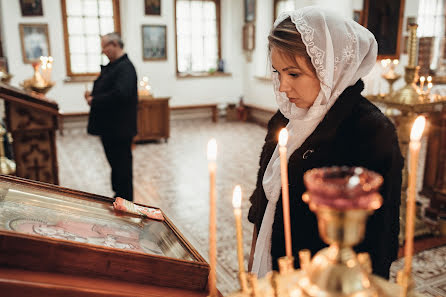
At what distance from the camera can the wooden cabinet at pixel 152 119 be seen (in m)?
8.85

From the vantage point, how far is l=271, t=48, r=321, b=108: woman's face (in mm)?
1296

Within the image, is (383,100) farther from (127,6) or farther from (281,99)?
(127,6)

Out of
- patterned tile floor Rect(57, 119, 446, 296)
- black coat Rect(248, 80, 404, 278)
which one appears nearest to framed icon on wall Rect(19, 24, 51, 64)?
patterned tile floor Rect(57, 119, 446, 296)

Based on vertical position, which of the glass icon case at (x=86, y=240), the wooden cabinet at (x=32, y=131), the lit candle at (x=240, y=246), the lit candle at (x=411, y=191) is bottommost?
the wooden cabinet at (x=32, y=131)

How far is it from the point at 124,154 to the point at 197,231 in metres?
1.11

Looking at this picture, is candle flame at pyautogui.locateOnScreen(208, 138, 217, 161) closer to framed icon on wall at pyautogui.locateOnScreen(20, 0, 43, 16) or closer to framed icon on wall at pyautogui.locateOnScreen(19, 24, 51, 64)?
framed icon on wall at pyautogui.locateOnScreen(19, 24, 51, 64)

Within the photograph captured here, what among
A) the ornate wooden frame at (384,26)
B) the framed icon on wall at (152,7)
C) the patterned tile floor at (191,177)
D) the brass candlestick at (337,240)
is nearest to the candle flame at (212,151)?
the brass candlestick at (337,240)

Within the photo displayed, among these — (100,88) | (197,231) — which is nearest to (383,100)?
(197,231)

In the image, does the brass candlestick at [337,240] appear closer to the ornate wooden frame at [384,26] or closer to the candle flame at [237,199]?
the candle flame at [237,199]

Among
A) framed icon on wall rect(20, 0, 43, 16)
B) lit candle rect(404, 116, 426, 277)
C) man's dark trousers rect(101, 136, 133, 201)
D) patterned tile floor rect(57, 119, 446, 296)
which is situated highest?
framed icon on wall rect(20, 0, 43, 16)

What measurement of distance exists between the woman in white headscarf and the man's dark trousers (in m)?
3.12

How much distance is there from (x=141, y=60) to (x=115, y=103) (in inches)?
275

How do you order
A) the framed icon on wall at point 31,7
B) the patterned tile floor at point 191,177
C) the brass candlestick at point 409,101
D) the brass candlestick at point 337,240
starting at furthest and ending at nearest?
the framed icon on wall at point 31,7, the patterned tile floor at point 191,177, the brass candlestick at point 409,101, the brass candlestick at point 337,240

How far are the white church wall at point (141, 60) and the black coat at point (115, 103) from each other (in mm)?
6487
